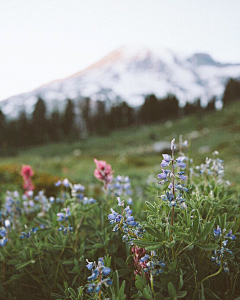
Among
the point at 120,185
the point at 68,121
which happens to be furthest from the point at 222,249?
the point at 68,121

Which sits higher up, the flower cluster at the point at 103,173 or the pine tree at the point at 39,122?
the pine tree at the point at 39,122

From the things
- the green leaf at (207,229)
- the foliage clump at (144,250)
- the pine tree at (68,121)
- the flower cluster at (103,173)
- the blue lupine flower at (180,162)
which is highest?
the pine tree at (68,121)

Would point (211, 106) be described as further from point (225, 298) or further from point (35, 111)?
point (225, 298)

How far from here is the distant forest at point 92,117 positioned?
3991cm

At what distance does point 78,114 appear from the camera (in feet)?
163

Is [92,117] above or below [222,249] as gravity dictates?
above

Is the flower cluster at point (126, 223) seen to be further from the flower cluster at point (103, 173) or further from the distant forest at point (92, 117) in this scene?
the distant forest at point (92, 117)

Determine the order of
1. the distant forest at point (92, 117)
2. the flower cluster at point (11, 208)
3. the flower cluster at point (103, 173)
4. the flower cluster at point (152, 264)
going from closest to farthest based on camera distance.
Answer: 1. the flower cluster at point (152, 264)
2. the flower cluster at point (103, 173)
3. the flower cluster at point (11, 208)
4. the distant forest at point (92, 117)

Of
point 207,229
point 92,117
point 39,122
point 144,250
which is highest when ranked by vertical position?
point 39,122

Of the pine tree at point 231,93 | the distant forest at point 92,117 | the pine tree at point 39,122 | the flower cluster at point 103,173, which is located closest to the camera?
the flower cluster at point 103,173

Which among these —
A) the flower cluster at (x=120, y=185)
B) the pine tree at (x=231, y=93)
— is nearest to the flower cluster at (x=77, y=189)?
the flower cluster at (x=120, y=185)

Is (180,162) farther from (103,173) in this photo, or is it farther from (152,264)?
(103,173)

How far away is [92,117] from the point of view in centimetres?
4934

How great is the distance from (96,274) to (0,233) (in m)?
1.39
